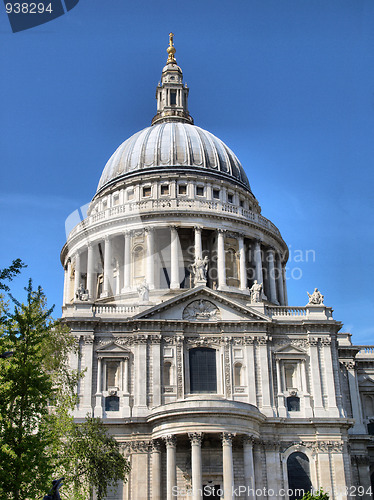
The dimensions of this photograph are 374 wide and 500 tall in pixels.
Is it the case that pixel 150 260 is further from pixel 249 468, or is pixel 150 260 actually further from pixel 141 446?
pixel 249 468

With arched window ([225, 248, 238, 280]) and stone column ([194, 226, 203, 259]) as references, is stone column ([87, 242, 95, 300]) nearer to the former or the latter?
stone column ([194, 226, 203, 259])

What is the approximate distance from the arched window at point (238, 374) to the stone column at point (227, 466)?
6147 millimetres

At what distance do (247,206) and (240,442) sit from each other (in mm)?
33879

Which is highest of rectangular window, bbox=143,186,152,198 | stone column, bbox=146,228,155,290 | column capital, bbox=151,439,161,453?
rectangular window, bbox=143,186,152,198

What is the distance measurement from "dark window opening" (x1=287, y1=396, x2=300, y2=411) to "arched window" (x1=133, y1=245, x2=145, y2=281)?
794 inches

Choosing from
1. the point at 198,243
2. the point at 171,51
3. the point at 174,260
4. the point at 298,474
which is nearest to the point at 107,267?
the point at 174,260

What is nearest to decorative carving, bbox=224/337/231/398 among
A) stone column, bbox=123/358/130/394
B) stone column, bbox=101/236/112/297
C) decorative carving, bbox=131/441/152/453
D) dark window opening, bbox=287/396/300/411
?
dark window opening, bbox=287/396/300/411

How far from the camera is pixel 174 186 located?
233 feet

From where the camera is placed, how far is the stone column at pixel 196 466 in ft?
142

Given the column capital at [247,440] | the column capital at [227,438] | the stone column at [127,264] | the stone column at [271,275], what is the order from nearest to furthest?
the column capital at [227,438] < the column capital at [247,440] < the stone column at [127,264] < the stone column at [271,275]

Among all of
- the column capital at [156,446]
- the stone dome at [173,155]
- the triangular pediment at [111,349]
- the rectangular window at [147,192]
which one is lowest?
the column capital at [156,446]

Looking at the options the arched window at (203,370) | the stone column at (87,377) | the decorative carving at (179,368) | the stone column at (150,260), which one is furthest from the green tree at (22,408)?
the stone column at (150,260)

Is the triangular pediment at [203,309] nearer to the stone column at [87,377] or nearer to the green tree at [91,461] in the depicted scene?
the stone column at [87,377]

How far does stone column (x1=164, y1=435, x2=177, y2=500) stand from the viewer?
4456 cm
